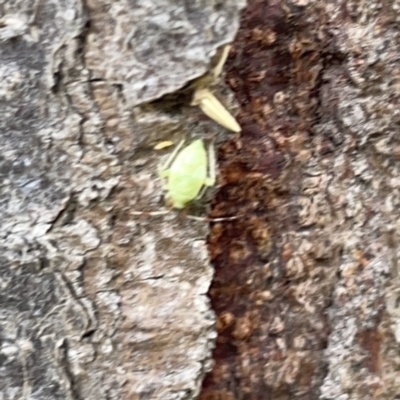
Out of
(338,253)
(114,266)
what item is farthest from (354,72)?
(114,266)

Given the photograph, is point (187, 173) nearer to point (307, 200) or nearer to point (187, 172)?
point (187, 172)

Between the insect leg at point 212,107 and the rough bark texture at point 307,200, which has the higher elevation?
the insect leg at point 212,107

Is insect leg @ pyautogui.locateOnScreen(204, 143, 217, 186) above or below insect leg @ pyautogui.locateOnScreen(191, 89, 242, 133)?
below

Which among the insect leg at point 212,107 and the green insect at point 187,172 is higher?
the insect leg at point 212,107

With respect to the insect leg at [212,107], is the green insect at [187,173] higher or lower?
lower
